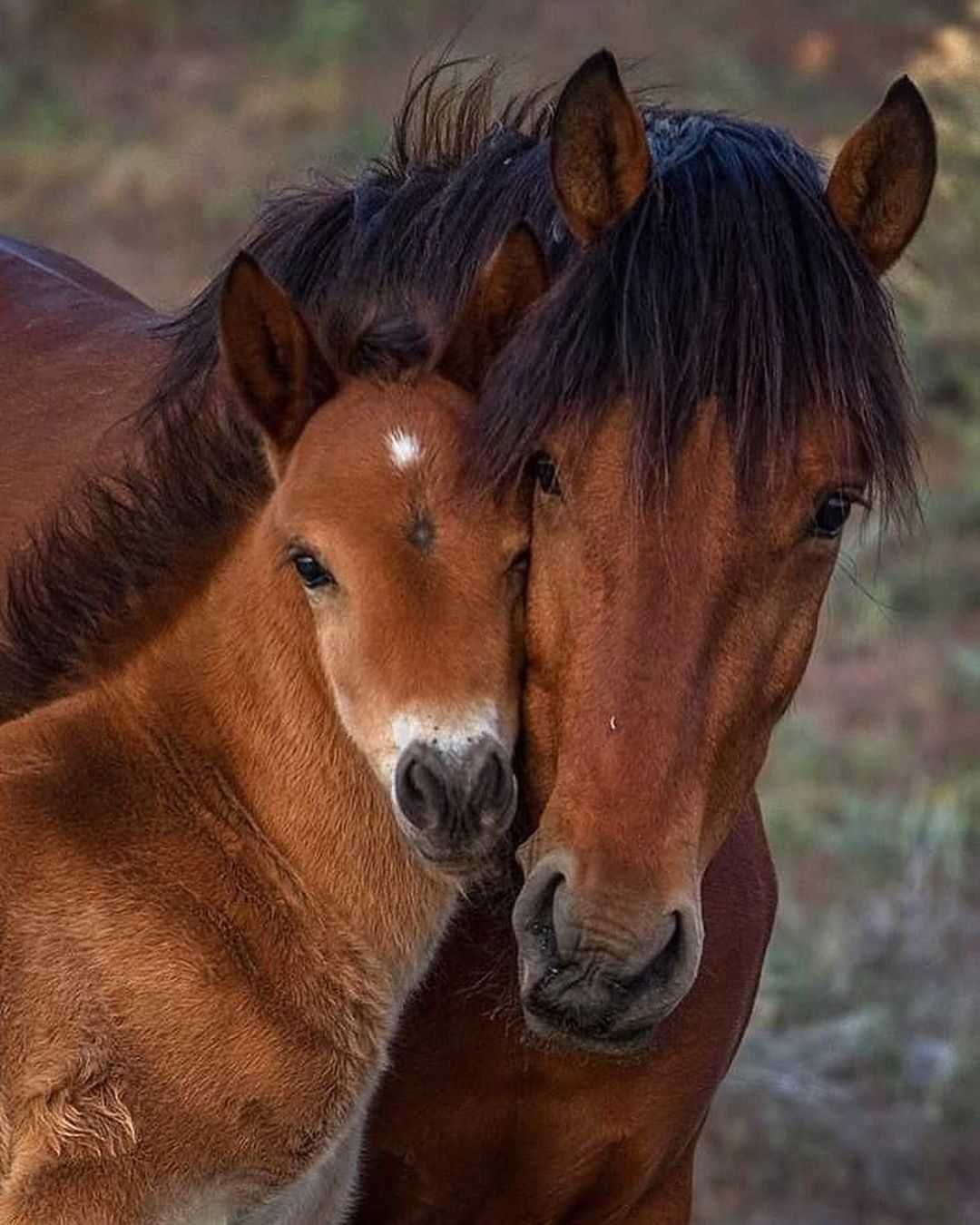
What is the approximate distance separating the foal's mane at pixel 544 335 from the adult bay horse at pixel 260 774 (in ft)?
0.04

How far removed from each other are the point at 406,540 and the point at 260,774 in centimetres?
44

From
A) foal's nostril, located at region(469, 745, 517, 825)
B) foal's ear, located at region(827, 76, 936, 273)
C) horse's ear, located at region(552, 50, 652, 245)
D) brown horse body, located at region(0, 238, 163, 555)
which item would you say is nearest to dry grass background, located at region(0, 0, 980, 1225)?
brown horse body, located at region(0, 238, 163, 555)

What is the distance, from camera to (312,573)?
316 cm

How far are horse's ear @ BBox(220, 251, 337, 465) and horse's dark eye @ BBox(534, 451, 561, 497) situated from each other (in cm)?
29

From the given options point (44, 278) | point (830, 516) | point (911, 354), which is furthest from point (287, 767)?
point (911, 354)

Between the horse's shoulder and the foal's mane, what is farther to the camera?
the horse's shoulder

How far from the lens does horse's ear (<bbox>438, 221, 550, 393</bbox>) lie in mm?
3240

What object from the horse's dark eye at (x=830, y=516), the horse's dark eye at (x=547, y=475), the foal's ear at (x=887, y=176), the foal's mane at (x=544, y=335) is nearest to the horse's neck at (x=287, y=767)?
the foal's mane at (x=544, y=335)

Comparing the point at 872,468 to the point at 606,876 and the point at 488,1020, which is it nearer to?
the point at 606,876

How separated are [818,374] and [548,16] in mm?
12261

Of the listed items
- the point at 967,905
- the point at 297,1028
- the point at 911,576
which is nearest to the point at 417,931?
the point at 297,1028

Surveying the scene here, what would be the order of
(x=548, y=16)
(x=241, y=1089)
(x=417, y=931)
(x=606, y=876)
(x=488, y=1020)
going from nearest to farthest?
(x=606, y=876) → (x=241, y=1089) → (x=417, y=931) → (x=488, y=1020) → (x=548, y=16)

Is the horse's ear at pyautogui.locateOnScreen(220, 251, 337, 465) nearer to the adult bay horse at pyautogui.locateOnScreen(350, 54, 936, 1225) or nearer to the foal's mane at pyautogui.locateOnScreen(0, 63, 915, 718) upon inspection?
the foal's mane at pyautogui.locateOnScreen(0, 63, 915, 718)

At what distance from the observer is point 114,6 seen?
616 inches
